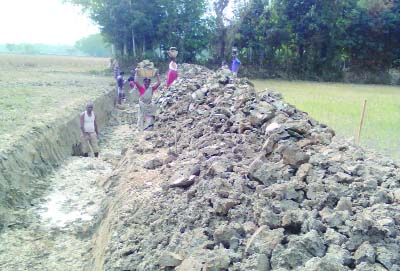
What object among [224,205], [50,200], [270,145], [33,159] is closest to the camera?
[224,205]

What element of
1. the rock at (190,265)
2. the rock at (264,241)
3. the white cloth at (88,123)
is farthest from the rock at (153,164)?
the rock at (264,241)

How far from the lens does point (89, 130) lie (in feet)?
32.3

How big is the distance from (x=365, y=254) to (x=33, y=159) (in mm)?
6904

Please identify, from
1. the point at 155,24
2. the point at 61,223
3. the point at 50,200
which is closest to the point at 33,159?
the point at 50,200

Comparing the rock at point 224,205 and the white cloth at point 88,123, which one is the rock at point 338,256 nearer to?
the rock at point 224,205

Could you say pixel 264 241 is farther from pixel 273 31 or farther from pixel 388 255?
pixel 273 31

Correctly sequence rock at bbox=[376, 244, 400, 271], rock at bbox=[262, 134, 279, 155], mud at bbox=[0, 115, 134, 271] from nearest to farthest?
rock at bbox=[376, 244, 400, 271]
rock at bbox=[262, 134, 279, 155]
mud at bbox=[0, 115, 134, 271]

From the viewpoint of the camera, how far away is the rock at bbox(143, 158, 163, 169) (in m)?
6.93

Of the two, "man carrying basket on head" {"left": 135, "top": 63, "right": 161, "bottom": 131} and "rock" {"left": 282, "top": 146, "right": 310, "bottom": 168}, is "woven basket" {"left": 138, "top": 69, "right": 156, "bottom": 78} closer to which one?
"man carrying basket on head" {"left": 135, "top": 63, "right": 161, "bottom": 131}

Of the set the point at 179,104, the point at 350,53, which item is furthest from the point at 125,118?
the point at 350,53

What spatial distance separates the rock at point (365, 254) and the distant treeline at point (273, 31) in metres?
26.5

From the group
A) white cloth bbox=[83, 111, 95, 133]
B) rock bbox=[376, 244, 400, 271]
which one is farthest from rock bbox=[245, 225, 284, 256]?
white cloth bbox=[83, 111, 95, 133]

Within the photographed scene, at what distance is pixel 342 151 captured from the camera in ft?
16.1

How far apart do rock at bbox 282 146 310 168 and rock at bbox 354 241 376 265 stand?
1.48 meters
